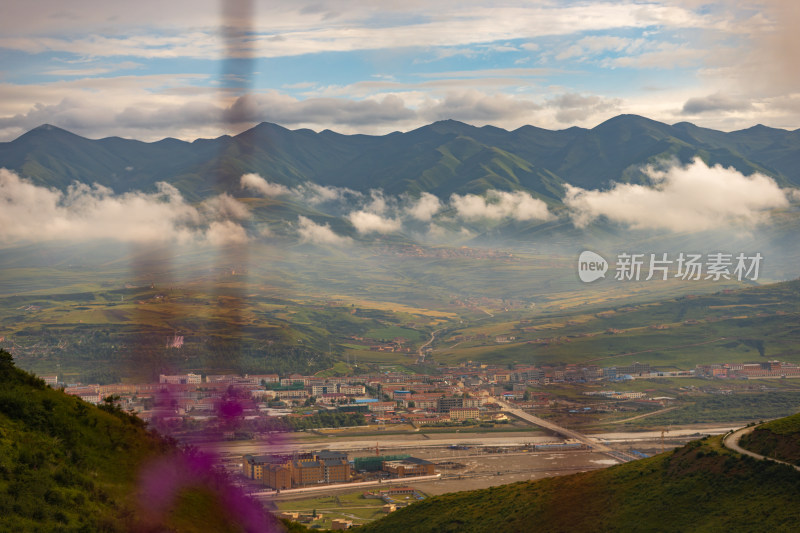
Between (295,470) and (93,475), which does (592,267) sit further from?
(93,475)

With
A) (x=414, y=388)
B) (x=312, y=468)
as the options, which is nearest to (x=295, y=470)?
(x=312, y=468)

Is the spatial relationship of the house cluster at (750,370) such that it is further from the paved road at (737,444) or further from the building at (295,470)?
the paved road at (737,444)

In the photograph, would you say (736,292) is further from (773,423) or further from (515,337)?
(773,423)

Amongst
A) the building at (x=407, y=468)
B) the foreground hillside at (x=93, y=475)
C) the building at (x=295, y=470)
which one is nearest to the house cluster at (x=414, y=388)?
the building at (x=295, y=470)

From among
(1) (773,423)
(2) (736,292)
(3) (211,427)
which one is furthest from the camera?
(2) (736,292)

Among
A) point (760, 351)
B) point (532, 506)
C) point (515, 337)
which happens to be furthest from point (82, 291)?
point (532, 506)

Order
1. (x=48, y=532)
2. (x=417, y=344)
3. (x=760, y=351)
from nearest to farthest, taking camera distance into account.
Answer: (x=48, y=532) → (x=760, y=351) → (x=417, y=344)

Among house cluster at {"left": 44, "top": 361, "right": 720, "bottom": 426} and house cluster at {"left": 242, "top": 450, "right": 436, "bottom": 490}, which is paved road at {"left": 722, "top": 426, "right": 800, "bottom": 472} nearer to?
house cluster at {"left": 242, "top": 450, "right": 436, "bottom": 490}
